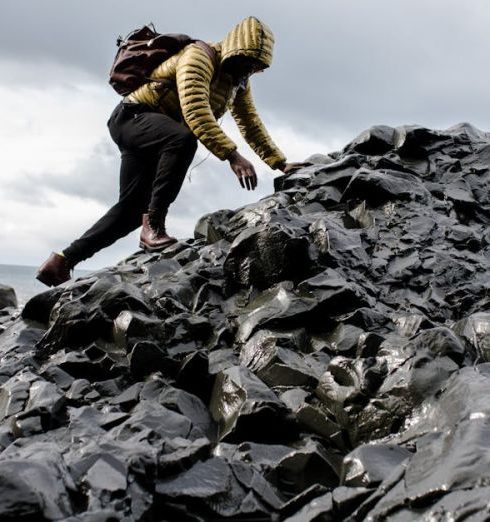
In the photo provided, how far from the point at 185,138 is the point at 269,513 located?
585 cm

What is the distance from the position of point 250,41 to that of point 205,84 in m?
0.91

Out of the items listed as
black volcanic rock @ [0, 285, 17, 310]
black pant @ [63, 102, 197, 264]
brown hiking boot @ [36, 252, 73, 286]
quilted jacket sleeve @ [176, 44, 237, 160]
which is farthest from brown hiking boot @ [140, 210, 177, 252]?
black volcanic rock @ [0, 285, 17, 310]

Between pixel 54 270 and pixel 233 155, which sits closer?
pixel 233 155

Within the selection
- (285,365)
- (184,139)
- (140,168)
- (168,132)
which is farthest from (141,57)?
(285,365)

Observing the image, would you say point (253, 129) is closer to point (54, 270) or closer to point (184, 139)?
point (184, 139)

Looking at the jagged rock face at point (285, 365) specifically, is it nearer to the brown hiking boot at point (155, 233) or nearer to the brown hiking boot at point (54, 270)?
the brown hiking boot at point (155, 233)

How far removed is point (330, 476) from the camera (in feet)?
13.2

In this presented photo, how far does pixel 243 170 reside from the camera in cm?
796

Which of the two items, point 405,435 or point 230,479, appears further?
point 405,435

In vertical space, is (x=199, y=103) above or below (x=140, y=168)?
above

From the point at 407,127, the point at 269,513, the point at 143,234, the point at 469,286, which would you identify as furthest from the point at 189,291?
the point at 407,127

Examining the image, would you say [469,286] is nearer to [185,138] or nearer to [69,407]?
[185,138]

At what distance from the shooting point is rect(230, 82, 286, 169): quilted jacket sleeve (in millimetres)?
9984

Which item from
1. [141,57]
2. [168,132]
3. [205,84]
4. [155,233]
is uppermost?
[141,57]
